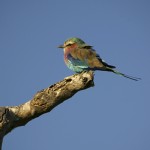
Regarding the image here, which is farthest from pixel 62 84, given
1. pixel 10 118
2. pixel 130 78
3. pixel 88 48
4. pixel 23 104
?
pixel 88 48

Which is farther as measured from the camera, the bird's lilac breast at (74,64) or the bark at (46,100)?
the bird's lilac breast at (74,64)

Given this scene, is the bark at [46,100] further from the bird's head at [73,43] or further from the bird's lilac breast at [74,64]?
the bird's head at [73,43]

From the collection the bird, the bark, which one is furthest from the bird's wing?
the bark

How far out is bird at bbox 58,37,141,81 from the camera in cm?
651

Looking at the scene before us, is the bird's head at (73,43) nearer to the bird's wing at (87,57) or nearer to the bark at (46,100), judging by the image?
the bird's wing at (87,57)

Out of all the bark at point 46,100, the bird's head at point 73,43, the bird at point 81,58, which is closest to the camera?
the bark at point 46,100

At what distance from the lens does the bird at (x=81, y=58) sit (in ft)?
21.4

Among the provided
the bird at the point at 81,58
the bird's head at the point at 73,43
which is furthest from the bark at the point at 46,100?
the bird's head at the point at 73,43

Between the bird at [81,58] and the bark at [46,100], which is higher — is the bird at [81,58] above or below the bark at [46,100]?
above

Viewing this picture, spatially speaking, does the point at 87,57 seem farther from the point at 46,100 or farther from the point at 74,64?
the point at 46,100

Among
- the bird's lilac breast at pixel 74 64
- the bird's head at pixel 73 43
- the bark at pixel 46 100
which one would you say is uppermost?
the bird's head at pixel 73 43

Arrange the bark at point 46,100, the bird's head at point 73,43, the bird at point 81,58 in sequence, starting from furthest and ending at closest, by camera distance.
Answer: the bird's head at point 73,43, the bird at point 81,58, the bark at point 46,100

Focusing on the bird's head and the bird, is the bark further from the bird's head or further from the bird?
the bird's head

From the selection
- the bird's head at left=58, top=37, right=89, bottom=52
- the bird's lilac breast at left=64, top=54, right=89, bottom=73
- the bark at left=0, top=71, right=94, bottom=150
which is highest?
the bird's head at left=58, top=37, right=89, bottom=52
